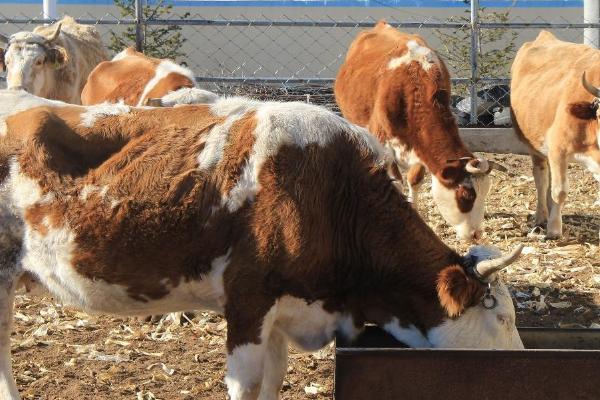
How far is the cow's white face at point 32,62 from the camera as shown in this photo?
1023 centimetres

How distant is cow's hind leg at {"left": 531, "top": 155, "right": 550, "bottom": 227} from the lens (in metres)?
9.56

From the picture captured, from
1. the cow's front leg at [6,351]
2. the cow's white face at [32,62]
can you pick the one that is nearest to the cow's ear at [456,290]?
the cow's front leg at [6,351]

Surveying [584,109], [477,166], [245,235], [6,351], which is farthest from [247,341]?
Answer: [584,109]

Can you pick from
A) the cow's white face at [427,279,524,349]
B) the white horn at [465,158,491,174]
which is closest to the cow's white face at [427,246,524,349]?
the cow's white face at [427,279,524,349]

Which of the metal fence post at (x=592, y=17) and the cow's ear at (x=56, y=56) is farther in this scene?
the metal fence post at (x=592, y=17)

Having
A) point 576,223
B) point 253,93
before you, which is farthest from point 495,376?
point 253,93

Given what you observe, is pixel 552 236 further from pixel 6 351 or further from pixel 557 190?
pixel 6 351

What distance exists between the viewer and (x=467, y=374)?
12.2ft

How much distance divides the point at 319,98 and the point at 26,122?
888cm

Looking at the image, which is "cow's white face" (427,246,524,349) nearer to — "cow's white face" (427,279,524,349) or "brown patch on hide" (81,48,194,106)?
"cow's white face" (427,279,524,349)

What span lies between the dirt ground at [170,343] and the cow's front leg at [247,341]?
1.01 meters

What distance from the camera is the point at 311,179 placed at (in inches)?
165

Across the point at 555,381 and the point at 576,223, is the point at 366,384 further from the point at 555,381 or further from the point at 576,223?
the point at 576,223

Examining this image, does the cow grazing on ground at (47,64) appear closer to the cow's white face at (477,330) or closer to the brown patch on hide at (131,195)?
the brown patch on hide at (131,195)
